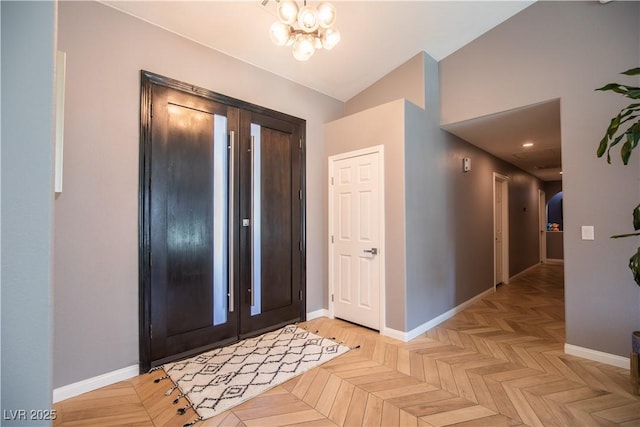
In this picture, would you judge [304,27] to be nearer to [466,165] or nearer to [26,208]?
[26,208]

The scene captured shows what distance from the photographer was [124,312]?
2301 mm

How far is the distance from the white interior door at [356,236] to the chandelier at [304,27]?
4.52ft

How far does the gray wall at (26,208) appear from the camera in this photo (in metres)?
0.75

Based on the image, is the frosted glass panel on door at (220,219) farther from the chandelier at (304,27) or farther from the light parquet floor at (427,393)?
the chandelier at (304,27)

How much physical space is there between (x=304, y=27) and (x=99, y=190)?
6.50ft

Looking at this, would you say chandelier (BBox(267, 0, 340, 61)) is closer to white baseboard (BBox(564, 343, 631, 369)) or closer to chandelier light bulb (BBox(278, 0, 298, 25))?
chandelier light bulb (BBox(278, 0, 298, 25))

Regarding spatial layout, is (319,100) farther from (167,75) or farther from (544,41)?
(544,41)

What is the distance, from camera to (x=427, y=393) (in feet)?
6.84

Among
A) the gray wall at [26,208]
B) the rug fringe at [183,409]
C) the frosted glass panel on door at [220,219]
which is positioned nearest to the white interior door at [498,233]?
the frosted glass panel on door at [220,219]

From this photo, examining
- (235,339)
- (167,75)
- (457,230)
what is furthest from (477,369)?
(167,75)

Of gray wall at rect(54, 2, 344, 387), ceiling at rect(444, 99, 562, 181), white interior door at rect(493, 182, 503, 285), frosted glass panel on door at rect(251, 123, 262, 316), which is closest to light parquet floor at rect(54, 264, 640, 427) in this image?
gray wall at rect(54, 2, 344, 387)

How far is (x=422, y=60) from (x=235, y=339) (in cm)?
370

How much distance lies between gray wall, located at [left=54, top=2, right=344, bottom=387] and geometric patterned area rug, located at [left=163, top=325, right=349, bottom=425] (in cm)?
54

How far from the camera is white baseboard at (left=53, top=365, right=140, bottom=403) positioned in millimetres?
2018
